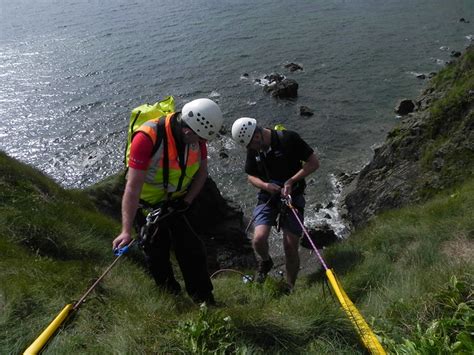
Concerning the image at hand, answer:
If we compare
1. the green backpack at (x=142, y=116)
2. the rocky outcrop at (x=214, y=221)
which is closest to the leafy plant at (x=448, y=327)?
the green backpack at (x=142, y=116)

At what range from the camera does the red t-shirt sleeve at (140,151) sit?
544 cm

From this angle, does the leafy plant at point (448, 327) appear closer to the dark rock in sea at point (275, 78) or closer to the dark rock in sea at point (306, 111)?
the dark rock in sea at point (306, 111)

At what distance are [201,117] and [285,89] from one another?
26794 millimetres

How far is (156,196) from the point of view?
6.31m

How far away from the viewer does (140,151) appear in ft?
17.8

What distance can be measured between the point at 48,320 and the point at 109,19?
178 feet

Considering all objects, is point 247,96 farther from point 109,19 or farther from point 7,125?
point 109,19

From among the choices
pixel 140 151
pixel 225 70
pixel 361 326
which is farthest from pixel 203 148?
pixel 225 70

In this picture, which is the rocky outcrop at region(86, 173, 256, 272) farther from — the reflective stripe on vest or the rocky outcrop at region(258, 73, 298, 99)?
the rocky outcrop at region(258, 73, 298, 99)

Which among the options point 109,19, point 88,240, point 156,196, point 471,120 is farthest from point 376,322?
point 109,19

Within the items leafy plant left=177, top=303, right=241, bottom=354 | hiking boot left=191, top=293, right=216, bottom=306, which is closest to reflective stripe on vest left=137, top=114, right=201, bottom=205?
hiking boot left=191, top=293, right=216, bottom=306

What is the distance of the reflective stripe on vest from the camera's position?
223 inches

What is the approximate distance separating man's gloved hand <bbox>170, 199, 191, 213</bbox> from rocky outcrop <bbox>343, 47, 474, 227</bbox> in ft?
26.9

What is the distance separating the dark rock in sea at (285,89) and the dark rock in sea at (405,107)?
7547mm
